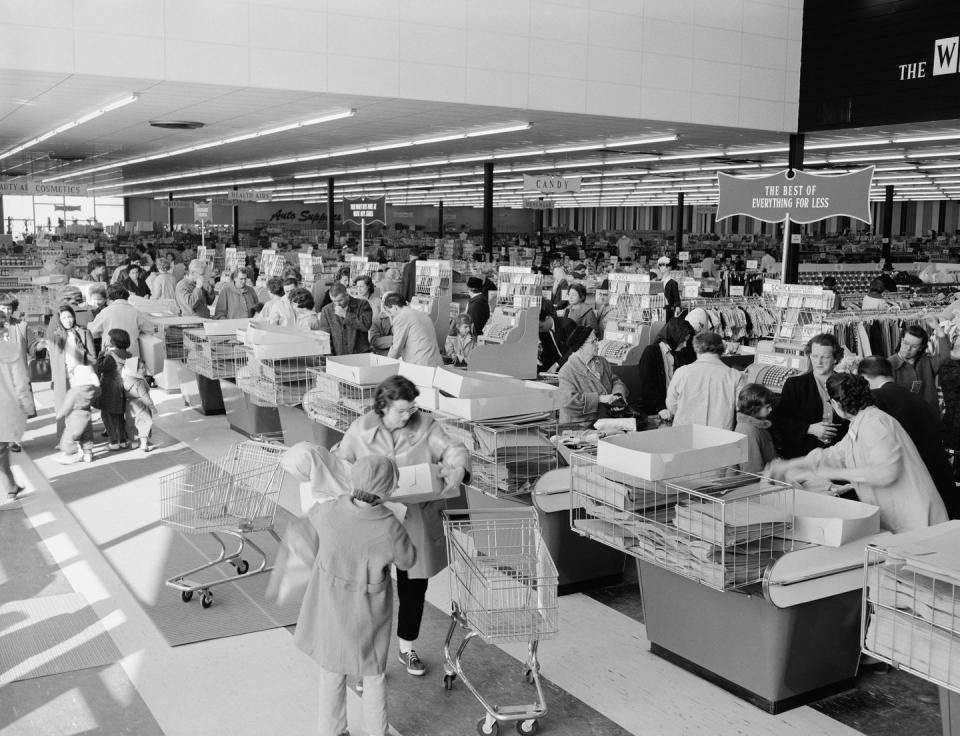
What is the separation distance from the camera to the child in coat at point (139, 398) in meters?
8.89

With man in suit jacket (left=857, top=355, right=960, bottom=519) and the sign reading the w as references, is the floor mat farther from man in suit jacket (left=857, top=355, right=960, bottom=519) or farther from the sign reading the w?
the sign reading the w

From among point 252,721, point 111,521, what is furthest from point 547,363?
point 252,721

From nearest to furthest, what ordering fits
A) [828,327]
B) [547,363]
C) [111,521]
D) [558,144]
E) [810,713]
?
[810,713]
[111,521]
[828,327]
[547,363]
[558,144]

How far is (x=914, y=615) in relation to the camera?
10.7 ft

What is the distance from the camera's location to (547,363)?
40.2 ft

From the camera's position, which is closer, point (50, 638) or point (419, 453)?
point (419, 453)

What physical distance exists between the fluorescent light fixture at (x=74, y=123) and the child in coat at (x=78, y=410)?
6797mm

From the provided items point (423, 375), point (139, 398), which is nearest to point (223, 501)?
point (423, 375)

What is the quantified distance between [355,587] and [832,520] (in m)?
2.04

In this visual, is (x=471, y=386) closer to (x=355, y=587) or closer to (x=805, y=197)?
(x=355, y=587)

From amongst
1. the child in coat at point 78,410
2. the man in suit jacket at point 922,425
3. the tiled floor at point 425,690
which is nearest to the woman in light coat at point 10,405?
the child in coat at point 78,410

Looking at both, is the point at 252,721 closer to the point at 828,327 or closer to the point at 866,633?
the point at 866,633

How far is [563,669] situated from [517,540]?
0.72 metres

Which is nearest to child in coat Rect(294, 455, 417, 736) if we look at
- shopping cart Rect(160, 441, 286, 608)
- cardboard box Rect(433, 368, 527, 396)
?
shopping cart Rect(160, 441, 286, 608)
